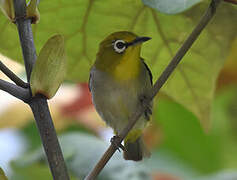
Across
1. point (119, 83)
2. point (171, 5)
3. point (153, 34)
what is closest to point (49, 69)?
point (171, 5)

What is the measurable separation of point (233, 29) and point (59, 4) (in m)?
0.38

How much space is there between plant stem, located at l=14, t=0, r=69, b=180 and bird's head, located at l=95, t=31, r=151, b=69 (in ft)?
1.11

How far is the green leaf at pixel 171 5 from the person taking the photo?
77cm

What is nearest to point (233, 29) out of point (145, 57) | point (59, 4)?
point (145, 57)

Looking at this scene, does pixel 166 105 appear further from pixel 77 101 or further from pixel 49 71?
pixel 49 71

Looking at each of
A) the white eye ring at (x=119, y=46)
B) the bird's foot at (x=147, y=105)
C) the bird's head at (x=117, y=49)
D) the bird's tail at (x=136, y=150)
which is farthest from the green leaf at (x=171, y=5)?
the bird's tail at (x=136, y=150)

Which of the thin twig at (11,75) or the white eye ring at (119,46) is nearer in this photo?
the thin twig at (11,75)

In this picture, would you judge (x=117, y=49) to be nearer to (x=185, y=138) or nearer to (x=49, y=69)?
(x=49, y=69)

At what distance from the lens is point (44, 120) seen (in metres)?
0.75

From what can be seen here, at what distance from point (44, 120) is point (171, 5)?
27 cm

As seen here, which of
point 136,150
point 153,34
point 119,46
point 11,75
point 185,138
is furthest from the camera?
point 185,138

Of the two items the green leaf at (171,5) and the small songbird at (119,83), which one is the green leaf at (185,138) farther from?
the green leaf at (171,5)

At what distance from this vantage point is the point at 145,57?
118 centimetres

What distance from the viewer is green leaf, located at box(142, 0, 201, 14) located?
0.77 metres
